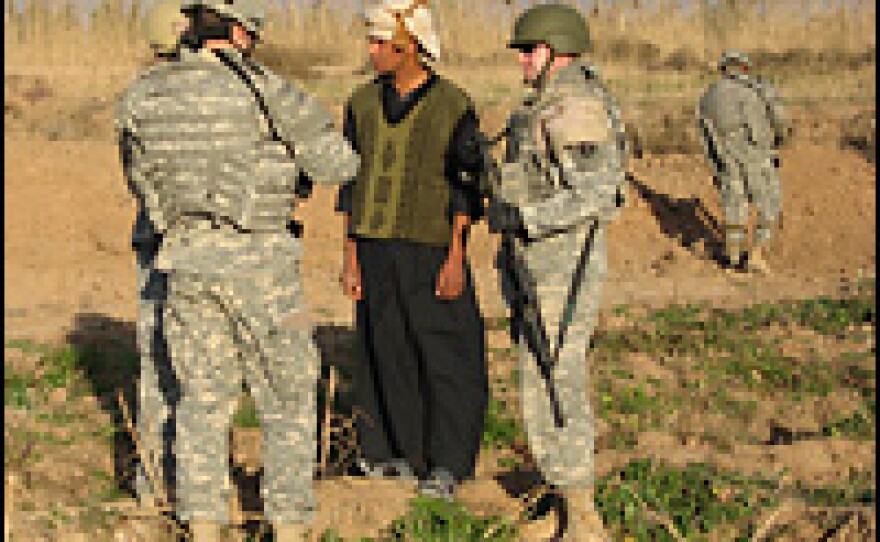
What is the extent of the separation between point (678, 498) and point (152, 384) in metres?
2.03

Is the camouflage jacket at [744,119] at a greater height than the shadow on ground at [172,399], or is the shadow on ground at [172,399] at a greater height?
the camouflage jacket at [744,119]

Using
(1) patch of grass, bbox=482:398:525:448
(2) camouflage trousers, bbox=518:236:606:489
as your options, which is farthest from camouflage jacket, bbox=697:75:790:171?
(2) camouflage trousers, bbox=518:236:606:489

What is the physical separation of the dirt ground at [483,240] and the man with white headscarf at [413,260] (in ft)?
8.03

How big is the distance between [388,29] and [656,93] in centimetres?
1504

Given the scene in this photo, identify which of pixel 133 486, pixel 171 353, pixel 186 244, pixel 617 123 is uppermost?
pixel 617 123

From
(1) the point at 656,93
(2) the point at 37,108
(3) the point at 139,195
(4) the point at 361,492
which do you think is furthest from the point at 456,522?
(1) the point at 656,93

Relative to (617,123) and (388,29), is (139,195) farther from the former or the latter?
(617,123)

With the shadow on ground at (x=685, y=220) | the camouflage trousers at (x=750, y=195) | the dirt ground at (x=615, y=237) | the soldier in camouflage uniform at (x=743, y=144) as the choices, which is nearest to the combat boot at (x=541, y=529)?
the dirt ground at (x=615, y=237)

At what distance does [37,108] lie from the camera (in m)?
17.6

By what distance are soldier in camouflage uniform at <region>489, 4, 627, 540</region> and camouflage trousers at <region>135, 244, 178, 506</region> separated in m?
1.23

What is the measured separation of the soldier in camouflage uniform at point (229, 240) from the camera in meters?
4.76

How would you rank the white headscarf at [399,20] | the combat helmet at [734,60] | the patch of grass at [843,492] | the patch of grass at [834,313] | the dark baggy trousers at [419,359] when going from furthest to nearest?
1. the combat helmet at [734,60]
2. the patch of grass at [834,313]
3. the patch of grass at [843,492]
4. the dark baggy trousers at [419,359]
5. the white headscarf at [399,20]

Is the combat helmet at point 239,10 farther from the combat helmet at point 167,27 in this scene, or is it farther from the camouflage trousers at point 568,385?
the camouflage trousers at point 568,385

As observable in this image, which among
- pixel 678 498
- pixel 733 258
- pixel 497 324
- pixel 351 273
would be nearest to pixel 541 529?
pixel 678 498
